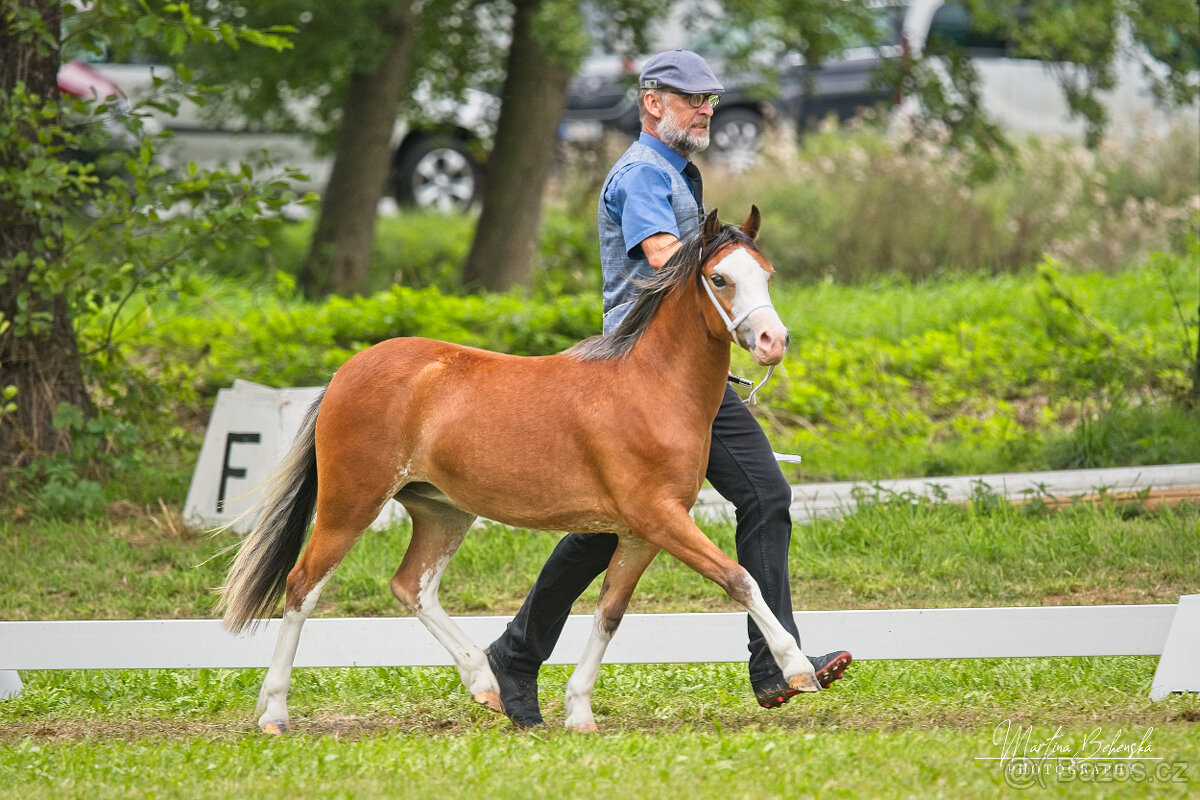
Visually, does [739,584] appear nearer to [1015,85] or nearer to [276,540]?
[276,540]

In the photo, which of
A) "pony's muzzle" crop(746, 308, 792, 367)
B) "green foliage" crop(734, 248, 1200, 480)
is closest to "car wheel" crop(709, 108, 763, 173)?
"green foliage" crop(734, 248, 1200, 480)

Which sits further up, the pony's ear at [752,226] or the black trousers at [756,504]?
the pony's ear at [752,226]

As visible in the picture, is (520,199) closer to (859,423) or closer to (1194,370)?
(859,423)

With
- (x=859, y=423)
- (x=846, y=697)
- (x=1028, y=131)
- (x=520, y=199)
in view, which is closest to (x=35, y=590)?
(x=846, y=697)

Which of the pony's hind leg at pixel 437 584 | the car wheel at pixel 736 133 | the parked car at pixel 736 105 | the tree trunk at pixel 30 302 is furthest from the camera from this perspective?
the car wheel at pixel 736 133

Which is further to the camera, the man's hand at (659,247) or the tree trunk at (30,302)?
the tree trunk at (30,302)

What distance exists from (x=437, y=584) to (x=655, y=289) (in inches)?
50.7

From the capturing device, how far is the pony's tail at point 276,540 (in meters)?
4.72

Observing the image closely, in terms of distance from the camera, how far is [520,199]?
464 inches

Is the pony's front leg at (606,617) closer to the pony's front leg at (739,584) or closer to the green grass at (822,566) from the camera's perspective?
the pony's front leg at (739,584)

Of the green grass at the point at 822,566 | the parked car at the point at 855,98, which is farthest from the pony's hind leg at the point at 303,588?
the parked car at the point at 855,98

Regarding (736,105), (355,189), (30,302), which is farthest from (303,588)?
(736,105)

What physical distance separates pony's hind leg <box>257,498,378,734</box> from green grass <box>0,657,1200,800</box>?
13cm

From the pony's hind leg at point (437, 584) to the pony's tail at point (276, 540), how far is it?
1.17ft
